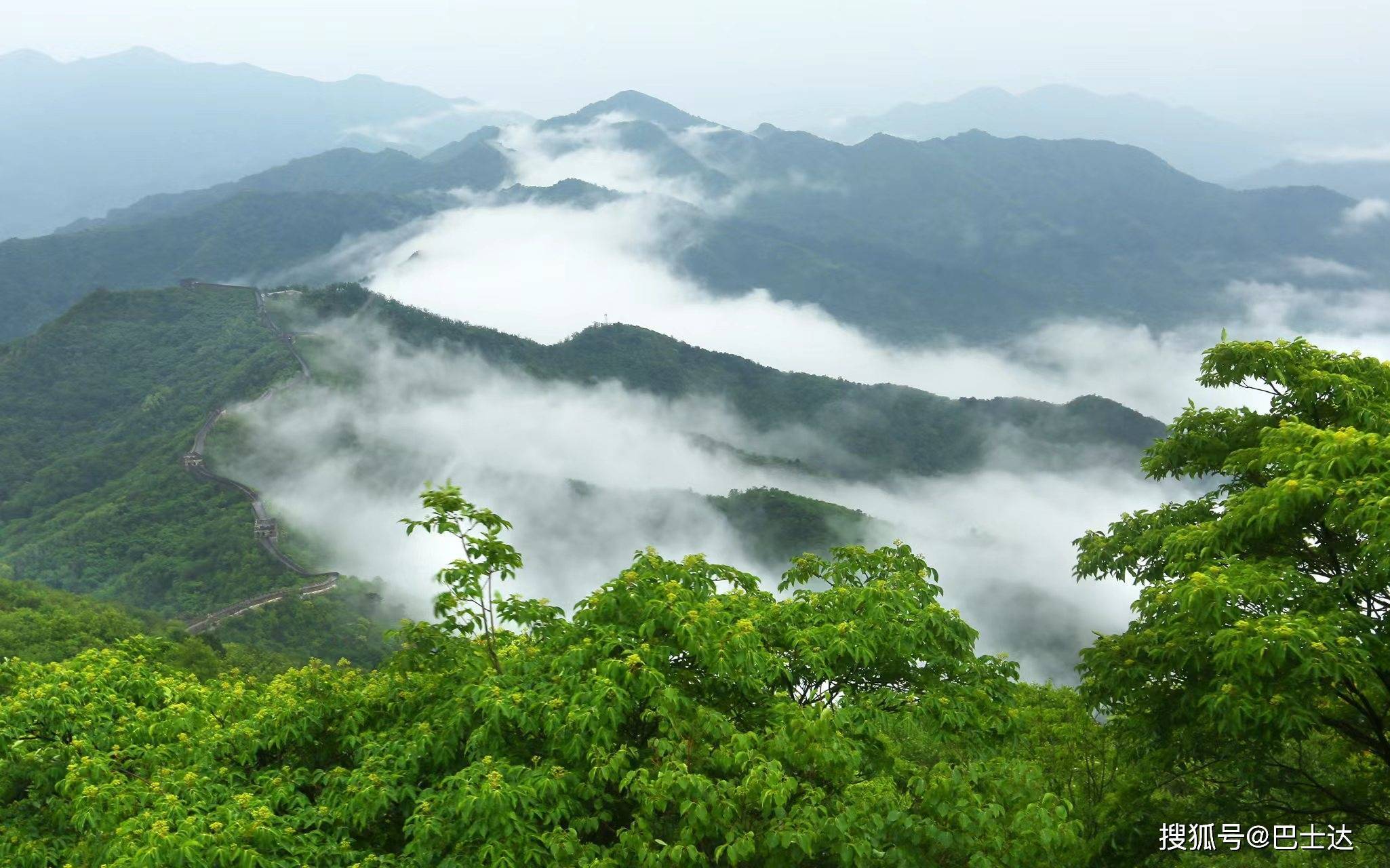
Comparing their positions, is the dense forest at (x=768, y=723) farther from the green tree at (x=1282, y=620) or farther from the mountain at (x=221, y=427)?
the mountain at (x=221, y=427)

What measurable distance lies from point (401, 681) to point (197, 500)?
73.5 metres

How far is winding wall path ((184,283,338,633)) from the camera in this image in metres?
57.6

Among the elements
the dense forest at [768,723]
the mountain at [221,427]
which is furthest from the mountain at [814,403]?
the dense forest at [768,723]

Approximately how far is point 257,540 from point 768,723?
67.2 metres

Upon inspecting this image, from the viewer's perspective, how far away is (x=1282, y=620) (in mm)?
8086

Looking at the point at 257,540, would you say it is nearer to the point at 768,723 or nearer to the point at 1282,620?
the point at 768,723

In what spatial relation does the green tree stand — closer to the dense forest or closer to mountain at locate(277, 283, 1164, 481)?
the dense forest

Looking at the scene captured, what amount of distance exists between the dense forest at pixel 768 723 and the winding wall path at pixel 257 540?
162 ft

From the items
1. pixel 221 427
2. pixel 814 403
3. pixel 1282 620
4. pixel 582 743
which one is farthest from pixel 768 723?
pixel 814 403

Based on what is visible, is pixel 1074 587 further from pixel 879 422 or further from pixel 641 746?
pixel 641 746

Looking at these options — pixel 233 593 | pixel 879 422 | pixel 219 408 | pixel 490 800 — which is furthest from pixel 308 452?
pixel 490 800

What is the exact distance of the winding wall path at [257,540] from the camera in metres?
57.6

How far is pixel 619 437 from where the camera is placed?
127688mm

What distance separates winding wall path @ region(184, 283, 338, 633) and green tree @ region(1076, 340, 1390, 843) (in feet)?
178
